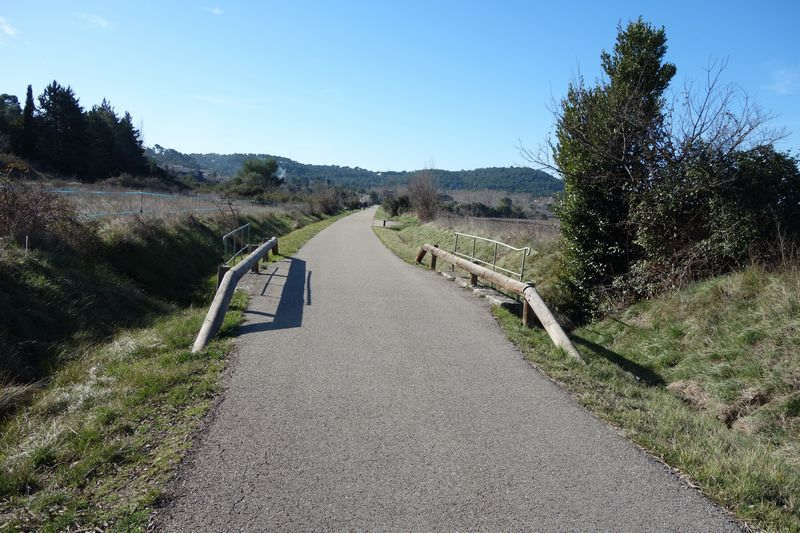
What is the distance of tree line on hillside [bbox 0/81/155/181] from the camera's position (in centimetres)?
5012

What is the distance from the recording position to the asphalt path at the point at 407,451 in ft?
11.3

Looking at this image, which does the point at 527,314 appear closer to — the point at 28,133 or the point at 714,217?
the point at 714,217

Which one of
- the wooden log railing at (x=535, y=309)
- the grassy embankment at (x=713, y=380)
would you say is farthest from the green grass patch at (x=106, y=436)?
the wooden log railing at (x=535, y=309)

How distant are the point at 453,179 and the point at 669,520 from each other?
170096 mm

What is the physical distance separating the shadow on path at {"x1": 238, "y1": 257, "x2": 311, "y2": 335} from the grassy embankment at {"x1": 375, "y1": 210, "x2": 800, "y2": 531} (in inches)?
141

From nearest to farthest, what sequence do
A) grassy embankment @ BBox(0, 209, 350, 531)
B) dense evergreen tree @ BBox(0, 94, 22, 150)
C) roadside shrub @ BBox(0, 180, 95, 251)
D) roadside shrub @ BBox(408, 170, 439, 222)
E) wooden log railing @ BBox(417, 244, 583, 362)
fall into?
grassy embankment @ BBox(0, 209, 350, 531) < wooden log railing @ BBox(417, 244, 583, 362) < roadside shrub @ BBox(0, 180, 95, 251) < roadside shrub @ BBox(408, 170, 439, 222) < dense evergreen tree @ BBox(0, 94, 22, 150)

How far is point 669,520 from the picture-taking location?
3.51 metres

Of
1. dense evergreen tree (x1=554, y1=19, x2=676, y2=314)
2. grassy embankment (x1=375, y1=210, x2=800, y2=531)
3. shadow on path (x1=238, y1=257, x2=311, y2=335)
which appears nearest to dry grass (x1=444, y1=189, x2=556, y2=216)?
dense evergreen tree (x1=554, y1=19, x2=676, y2=314)

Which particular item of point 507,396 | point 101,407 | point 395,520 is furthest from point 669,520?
point 101,407

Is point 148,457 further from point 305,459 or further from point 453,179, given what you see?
point 453,179

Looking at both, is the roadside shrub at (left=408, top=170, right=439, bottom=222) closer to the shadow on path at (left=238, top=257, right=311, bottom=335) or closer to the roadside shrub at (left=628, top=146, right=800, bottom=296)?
the shadow on path at (left=238, top=257, right=311, bottom=335)

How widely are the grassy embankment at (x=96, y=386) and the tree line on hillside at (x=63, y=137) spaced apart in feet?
143

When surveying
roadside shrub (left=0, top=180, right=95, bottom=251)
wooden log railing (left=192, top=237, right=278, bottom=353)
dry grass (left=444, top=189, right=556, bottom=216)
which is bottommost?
wooden log railing (left=192, top=237, right=278, bottom=353)

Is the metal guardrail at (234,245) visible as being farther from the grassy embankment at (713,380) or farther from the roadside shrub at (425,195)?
the roadside shrub at (425,195)
